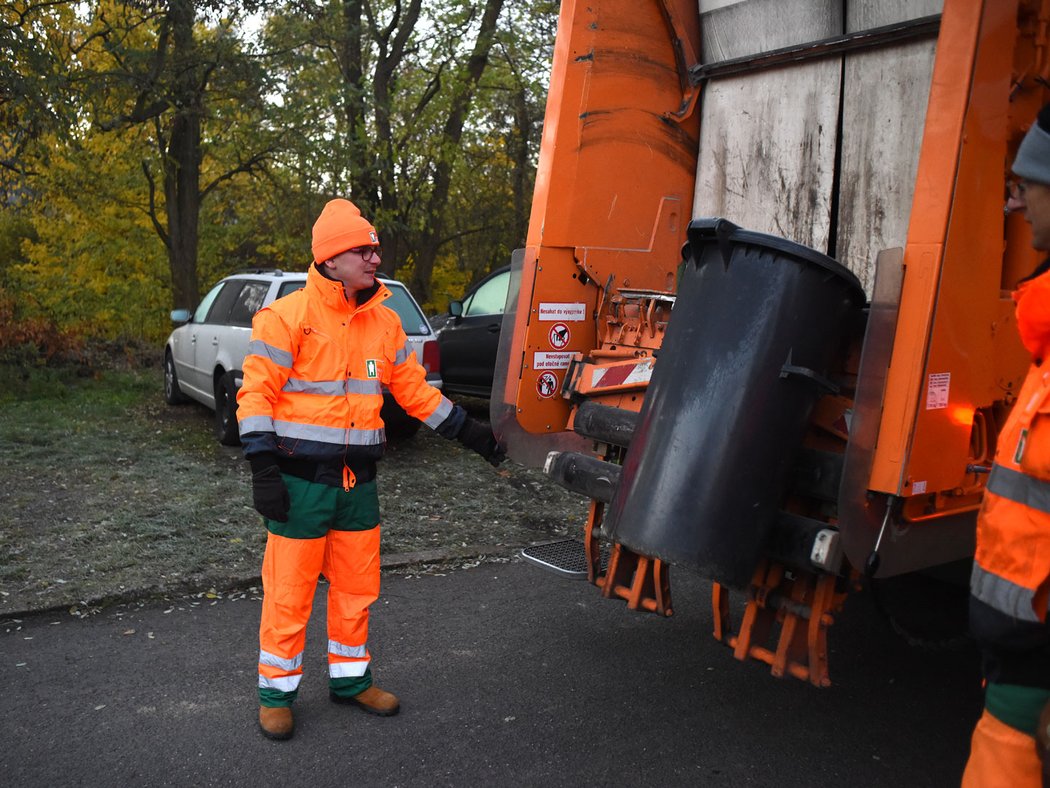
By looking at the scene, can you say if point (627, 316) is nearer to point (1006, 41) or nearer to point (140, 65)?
point (1006, 41)

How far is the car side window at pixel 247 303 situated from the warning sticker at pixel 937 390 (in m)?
6.22

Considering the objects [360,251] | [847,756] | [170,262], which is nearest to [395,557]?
[360,251]

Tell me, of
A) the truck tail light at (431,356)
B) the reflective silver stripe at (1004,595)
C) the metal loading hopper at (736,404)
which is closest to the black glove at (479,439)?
the metal loading hopper at (736,404)

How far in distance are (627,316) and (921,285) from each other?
5.45ft

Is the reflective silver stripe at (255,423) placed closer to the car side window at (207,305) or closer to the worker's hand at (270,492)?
the worker's hand at (270,492)

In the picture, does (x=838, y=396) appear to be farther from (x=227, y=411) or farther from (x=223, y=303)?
(x=223, y=303)

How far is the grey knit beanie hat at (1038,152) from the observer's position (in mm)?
2088

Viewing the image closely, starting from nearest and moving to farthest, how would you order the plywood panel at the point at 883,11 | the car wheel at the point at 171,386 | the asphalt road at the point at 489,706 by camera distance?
the asphalt road at the point at 489,706
the plywood panel at the point at 883,11
the car wheel at the point at 171,386

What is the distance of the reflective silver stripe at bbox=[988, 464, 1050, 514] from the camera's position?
201 centimetres

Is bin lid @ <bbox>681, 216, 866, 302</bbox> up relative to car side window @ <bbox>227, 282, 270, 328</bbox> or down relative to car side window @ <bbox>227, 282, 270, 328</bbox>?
up

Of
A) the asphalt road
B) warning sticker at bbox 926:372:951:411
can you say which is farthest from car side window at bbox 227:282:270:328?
warning sticker at bbox 926:372:951:411

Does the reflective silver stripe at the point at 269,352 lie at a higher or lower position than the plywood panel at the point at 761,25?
lower

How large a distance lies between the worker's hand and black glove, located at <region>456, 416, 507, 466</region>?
2.71 ft

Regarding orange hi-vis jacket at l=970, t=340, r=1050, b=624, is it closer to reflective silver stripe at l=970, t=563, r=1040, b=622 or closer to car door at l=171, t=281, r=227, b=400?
reflective silver stripe at l=970, t=563, r=1040, b=622
